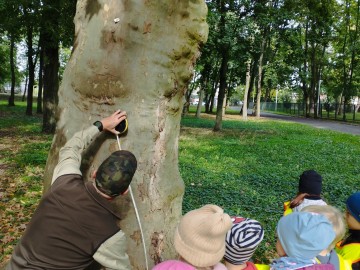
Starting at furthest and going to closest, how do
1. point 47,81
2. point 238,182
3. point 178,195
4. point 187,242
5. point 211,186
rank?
point 47,81, point 238,182, point 211,186, point 178,195, point 187,242

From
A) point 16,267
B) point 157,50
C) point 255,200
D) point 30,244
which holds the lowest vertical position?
point 255,200

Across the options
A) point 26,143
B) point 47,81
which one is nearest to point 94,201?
point 26,143

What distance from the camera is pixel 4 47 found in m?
44.9

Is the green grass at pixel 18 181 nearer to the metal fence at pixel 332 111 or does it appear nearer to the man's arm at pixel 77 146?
the man's arm at pixel 77 146

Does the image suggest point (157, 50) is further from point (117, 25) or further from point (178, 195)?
point (178, 195)

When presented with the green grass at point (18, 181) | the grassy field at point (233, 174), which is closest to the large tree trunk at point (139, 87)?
the grassy field at point (233, 174)

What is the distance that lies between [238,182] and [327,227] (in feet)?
18.3

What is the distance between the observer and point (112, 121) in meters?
3.09

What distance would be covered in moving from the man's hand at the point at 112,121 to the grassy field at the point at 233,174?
2.51 m

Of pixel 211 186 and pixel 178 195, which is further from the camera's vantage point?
pixel 211 186

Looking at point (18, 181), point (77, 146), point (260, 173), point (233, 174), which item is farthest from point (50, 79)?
point (77, 146)

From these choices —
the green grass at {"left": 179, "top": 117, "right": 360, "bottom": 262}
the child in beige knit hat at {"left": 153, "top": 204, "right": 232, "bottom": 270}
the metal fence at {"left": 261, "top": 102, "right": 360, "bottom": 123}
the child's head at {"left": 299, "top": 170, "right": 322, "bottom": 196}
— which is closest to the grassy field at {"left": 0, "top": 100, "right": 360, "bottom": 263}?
the green grass at {"left": 179, "top": 117, "right": 360, "bottom": 262}

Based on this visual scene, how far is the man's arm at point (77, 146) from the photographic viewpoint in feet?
8.45

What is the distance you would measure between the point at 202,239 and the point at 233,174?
6.65 meters
